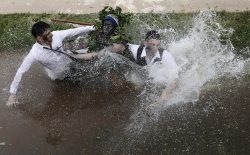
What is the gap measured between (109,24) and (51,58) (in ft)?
3.17

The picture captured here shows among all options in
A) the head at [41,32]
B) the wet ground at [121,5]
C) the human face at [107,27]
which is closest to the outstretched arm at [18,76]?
the head at [41,32]

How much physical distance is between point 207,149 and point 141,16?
3.24m

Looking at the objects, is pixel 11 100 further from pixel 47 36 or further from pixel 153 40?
pixel 153 40

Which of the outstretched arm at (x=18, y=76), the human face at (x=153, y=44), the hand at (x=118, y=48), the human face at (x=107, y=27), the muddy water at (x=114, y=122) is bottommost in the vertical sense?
the muddy water at (x=114, y=122)

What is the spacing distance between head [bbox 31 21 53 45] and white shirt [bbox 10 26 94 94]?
0.32 feet

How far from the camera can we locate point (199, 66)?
7.71 metres

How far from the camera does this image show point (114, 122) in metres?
6.98

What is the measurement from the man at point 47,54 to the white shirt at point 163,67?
0.76 meters

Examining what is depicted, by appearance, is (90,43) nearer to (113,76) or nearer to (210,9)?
(113,76)

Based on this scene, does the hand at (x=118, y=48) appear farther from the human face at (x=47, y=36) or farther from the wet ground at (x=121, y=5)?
the wet ground at (x=121, y=5)

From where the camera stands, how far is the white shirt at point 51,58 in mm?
7078

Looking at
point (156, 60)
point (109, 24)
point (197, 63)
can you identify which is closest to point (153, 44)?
point (156, 60)

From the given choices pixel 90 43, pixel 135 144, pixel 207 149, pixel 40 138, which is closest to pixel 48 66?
pixel 90 43

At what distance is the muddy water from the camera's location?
6.49m
